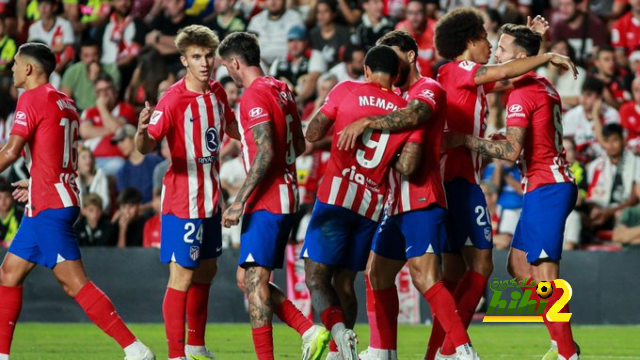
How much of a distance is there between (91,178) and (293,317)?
869cm

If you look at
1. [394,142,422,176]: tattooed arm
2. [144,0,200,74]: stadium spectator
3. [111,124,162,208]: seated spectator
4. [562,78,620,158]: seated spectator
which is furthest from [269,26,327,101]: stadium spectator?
[394,142,422,176]: tattooed arm

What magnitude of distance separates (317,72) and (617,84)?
4.42m

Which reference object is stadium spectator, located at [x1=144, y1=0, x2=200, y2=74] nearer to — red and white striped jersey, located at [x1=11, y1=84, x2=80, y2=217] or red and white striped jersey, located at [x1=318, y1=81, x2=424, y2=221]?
red and white striped jersey, located at [x1=11, y1=84, x2=80, y2=217]

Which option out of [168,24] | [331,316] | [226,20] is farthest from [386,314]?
[168,24]

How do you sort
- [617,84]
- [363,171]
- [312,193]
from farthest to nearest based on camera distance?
[617,84], [312,193], [363,171]

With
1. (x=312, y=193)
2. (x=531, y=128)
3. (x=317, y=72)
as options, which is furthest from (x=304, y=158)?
(x=531, y=128)

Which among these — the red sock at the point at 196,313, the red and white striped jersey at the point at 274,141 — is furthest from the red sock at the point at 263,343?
the red sock at the point at 196,313

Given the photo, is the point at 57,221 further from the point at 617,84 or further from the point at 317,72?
the point at 617,84

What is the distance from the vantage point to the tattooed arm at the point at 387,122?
25.5ft

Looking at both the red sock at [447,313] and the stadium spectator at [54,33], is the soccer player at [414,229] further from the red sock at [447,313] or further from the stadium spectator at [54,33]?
the stadium spectator at [54,33]

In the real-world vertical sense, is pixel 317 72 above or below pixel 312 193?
above

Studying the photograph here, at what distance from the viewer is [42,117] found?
8352 millimetres

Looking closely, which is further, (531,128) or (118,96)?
(118,96)

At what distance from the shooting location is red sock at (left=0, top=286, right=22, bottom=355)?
27.4 ft
